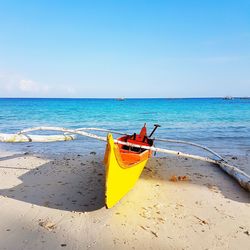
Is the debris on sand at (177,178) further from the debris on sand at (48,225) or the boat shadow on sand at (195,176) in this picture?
the debris on sand at (48,225)

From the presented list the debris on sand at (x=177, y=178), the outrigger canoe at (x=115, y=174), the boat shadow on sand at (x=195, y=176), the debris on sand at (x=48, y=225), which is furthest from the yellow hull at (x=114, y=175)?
the debris on sand at (x=177, y=178)

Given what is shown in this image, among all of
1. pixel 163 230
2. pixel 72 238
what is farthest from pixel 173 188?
pixel 72 238

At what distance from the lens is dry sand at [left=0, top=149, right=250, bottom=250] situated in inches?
A: 173

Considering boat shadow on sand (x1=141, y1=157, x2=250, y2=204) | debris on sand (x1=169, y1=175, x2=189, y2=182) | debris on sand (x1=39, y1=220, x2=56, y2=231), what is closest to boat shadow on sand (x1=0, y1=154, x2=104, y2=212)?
debris on sand (x1=39, y1=220, x2=56, y2=231)

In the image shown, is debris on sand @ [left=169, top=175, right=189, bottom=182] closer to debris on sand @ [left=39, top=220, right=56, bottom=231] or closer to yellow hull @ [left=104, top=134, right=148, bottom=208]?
yellow hull @ [left=104, top=134, right=148, bottom=208]

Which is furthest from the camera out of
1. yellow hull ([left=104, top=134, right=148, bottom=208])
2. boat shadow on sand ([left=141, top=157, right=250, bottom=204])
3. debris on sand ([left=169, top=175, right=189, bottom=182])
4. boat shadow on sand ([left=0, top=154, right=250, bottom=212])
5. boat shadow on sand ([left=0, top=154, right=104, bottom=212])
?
debris on sand ([left=169, top=175, right=189, bottom=182])

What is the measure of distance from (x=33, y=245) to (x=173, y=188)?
3.85m

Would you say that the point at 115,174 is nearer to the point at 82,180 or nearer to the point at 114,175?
the point at 114,175

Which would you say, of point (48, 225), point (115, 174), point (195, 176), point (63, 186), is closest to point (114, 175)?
point (115, 174)

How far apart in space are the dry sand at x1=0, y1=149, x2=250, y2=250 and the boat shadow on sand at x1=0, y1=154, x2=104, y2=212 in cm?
2

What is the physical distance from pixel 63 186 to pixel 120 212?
6.82ft

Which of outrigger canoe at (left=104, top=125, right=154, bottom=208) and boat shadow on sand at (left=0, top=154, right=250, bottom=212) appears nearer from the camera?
outrigger canoe at (left=104, top=125, right=154, bottom=208)

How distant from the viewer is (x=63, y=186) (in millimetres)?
6934

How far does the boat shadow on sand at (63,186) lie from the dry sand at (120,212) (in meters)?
0.02
